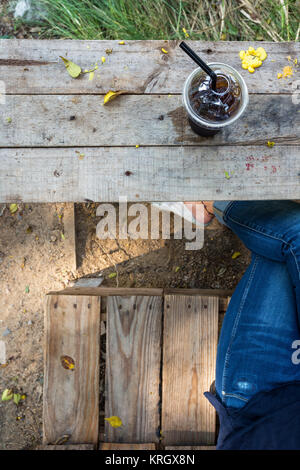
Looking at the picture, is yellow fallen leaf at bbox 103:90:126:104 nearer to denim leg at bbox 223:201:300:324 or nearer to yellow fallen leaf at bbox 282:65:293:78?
yellow fallen leaf at bbox 282:65:293:78

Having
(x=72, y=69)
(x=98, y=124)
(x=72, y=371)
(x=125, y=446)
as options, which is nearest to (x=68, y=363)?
(x=72, y=371)

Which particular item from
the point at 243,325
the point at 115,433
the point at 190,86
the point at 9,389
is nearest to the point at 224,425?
the point at 243,325

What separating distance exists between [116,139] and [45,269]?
1.13 m

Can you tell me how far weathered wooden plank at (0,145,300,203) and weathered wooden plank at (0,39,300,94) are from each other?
0.20 m

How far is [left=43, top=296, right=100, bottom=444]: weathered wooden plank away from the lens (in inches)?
52.6

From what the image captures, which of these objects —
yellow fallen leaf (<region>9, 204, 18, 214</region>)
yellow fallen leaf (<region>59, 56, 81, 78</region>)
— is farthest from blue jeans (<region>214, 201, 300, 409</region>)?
yellow fallen leaf (<region>9, 204, 18, 214</region>)

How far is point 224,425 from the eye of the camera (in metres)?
1.15

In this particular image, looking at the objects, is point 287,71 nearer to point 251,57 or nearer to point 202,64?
point 251,57

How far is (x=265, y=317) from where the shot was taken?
124cm

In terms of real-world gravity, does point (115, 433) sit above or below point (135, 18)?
below

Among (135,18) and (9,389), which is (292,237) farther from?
(9,389)

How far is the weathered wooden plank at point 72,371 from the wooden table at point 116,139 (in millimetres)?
541
